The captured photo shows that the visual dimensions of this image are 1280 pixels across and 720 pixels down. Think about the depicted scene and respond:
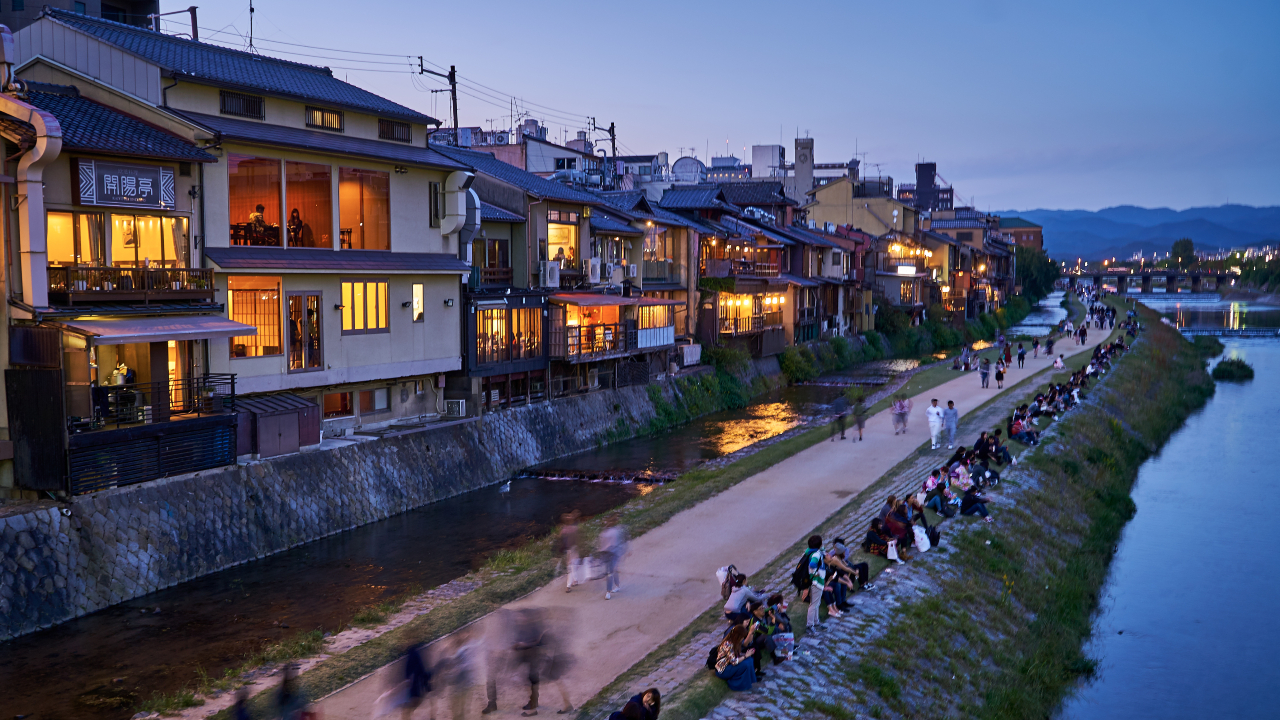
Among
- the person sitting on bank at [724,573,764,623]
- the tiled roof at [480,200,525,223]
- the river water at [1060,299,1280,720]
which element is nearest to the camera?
the person sitting on bank at [724,573,764,623]

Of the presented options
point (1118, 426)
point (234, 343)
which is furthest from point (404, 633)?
point (1118, 426)

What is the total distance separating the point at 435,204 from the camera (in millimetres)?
32094

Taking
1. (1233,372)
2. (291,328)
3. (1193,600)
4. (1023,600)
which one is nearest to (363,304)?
(291,328)

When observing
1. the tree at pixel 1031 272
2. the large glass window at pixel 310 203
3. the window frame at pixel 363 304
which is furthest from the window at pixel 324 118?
the tree at pixel 1031 272

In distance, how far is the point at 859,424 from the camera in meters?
33.6

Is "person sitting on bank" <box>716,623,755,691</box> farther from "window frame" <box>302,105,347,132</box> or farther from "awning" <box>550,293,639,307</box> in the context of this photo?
"awning" <box>550,293,639,307</box>

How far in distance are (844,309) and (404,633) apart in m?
61.2

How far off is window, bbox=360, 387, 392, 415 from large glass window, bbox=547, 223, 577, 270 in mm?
11347

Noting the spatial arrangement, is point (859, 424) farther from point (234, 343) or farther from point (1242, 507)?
point (234, 343)

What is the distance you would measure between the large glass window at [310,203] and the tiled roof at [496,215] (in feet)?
22.8

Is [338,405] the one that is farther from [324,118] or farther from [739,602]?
[739,602]

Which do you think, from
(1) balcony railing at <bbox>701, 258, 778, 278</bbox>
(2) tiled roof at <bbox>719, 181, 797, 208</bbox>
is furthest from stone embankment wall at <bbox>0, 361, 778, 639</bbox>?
(2) tiled roof at <bbox>719, 181, 797, 208</bbox>

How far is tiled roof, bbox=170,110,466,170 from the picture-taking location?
25.2 metres

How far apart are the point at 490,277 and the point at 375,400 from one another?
770 cm
